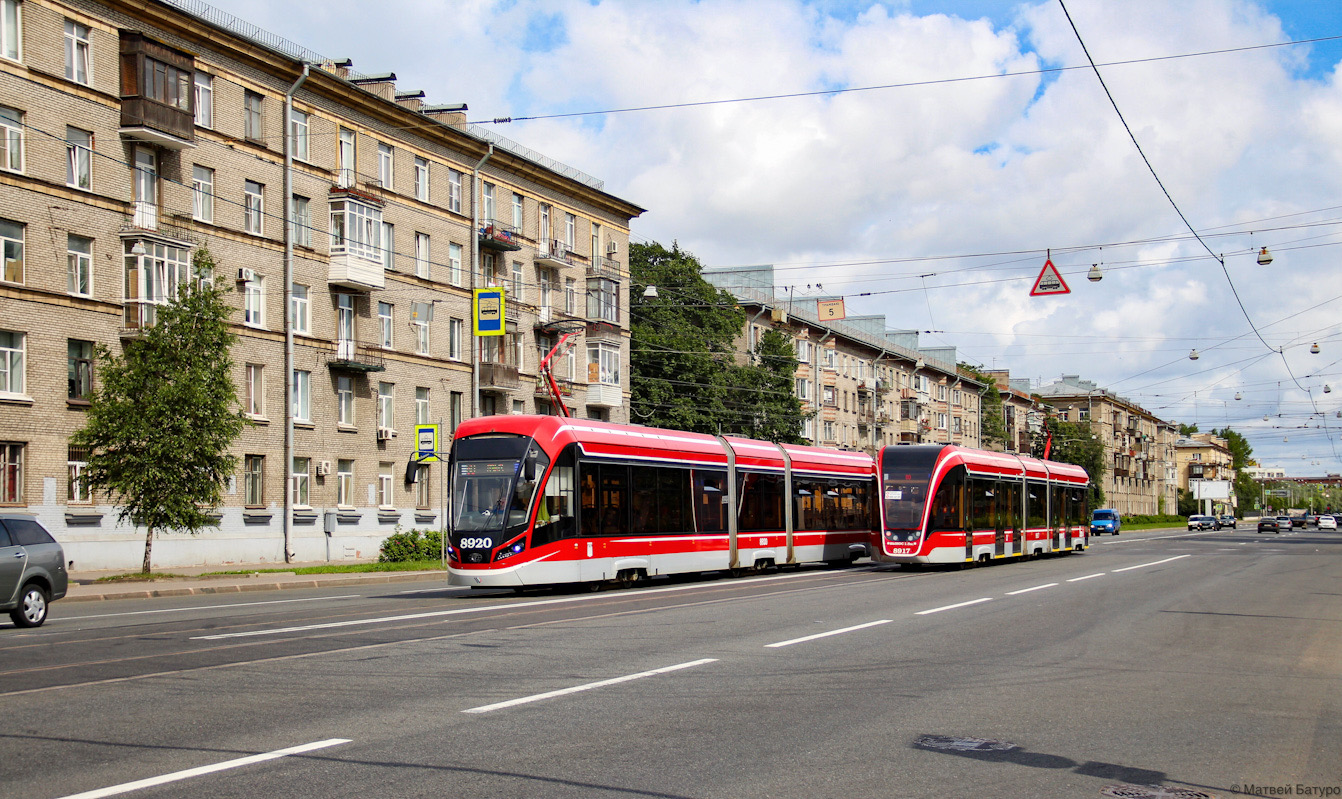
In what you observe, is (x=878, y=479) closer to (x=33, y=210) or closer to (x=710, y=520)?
(x=710, y=520)

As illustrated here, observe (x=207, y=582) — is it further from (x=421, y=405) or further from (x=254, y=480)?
(x=421, y=405)

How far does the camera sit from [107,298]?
34031 mm

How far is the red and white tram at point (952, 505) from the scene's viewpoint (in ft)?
99.9

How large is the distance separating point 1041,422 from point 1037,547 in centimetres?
7935

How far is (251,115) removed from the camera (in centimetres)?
3956

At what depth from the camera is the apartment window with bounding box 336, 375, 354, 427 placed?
140ft

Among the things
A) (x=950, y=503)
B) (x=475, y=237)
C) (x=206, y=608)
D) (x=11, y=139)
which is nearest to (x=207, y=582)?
(x=206, y=608)

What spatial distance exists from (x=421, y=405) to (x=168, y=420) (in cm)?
1833

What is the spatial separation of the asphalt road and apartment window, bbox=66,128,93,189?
1997 cm

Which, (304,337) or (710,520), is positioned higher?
(304,337)

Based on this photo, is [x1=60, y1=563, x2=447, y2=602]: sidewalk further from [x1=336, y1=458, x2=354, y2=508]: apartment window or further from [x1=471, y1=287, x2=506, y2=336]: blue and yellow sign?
[x1=471, y1=287, x2=506, y2=336]: blue and yellow sign

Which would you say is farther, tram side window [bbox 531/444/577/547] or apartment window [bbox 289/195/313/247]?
apartment window [bbox 289/195/313/247]

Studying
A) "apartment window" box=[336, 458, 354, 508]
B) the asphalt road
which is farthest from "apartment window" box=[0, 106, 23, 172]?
the asphalt road

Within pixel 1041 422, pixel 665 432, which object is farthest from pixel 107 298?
pixel 1041 422
